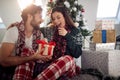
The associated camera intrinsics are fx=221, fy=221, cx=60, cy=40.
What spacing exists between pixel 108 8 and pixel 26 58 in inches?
150

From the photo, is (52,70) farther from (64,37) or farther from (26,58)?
(64,37)

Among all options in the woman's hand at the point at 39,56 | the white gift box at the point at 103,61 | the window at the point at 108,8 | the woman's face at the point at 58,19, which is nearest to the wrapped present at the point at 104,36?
the white gift box at the point at 103,61

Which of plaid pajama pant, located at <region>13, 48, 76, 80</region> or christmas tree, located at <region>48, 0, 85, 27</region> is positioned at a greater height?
christmas tree, located at <region>48, 0, 85, 27</region>

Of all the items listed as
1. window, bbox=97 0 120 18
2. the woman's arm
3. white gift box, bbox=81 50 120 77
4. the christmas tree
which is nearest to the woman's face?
the woman's arm

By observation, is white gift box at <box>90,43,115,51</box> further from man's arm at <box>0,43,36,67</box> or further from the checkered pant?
man's arm at <box>0,43,36,67</box>

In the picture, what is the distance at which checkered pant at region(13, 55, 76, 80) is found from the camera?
147 centimetres

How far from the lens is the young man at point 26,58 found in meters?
1.52

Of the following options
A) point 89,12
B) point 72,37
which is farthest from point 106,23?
point 89,12

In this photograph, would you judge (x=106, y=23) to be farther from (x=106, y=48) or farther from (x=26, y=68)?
(x=26, y=68)

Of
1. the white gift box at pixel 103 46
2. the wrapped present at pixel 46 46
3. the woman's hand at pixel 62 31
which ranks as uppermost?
the woman's hand at pixel 62 31

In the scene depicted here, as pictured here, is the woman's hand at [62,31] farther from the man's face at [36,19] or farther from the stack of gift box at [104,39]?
the stack of gift box at [104,39]

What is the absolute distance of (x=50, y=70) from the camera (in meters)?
1.48

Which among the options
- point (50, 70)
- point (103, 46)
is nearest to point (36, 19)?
point (50, 70)

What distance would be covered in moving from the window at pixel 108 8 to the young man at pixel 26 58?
3.39 metres
